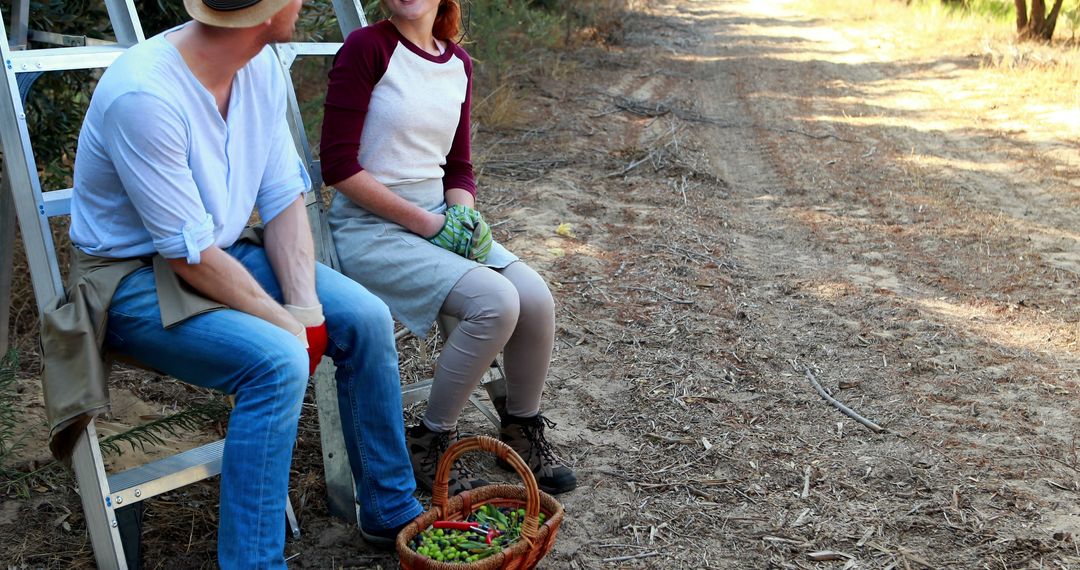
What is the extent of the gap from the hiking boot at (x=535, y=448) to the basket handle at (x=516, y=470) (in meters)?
0.44

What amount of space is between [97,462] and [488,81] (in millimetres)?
7010

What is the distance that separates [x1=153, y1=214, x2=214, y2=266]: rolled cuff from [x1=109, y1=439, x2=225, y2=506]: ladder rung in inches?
18.4

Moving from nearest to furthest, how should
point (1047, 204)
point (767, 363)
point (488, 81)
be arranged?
point (767, 363) < point (1047, 204) < point (488, 81)

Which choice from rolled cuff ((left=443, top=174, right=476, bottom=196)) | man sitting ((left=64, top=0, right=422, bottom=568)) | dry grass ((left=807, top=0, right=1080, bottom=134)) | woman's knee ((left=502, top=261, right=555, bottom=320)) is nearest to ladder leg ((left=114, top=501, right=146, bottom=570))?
man sitting ((left=64, top=0, right=422, bottom=568))

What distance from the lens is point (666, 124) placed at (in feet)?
27.3

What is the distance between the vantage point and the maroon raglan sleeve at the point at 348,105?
282cm

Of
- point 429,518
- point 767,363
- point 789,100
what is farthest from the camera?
point 789,100

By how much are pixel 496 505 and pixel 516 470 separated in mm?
252

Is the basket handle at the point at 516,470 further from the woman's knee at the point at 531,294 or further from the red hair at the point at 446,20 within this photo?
the red hair at the point at 446,20

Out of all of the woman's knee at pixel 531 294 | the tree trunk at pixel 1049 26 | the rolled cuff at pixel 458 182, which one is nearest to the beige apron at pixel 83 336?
the woman's knee at pixel 531 294

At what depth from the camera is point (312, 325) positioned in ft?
7.97

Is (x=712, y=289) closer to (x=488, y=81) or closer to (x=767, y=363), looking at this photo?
(x=767, y=363)

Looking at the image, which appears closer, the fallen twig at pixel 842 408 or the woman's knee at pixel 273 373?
the woman's knee at pixel 273 373

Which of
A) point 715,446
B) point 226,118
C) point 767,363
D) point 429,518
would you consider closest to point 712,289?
point 767,363
